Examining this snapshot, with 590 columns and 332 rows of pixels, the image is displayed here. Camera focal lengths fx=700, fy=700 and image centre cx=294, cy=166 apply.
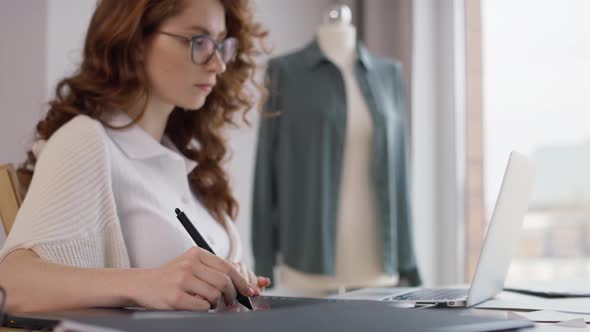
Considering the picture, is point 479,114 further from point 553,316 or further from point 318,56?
point 553,316

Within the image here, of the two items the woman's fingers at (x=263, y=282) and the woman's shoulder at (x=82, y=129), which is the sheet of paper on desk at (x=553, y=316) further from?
the woman's shoulder at (x=82, y=129)

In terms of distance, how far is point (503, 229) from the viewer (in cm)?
117

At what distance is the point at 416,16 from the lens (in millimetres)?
3201

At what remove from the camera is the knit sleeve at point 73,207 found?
41.9 inches

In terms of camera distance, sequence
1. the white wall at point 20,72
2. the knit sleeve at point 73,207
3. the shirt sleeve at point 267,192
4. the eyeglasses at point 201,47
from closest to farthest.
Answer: the knit sleeve at point 73,207 < the eyeglasses at point 201,47 < the white wall at point 20,72 < the shirt sleeve at point 267,192

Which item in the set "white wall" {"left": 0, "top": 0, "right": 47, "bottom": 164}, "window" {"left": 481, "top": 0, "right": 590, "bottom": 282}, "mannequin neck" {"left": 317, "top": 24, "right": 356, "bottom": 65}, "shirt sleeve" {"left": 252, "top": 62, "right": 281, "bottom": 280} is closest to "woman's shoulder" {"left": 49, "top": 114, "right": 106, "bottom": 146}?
"white wall" {"left": 0, "top": 0, "right": 47, "bottom": 164}

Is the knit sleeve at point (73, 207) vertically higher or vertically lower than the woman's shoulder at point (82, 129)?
lower

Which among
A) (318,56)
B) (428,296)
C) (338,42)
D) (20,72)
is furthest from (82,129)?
(338,42)

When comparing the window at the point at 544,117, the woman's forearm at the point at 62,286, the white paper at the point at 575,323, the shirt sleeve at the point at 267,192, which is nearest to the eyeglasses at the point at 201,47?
the woman's forearm at the point at 62,286

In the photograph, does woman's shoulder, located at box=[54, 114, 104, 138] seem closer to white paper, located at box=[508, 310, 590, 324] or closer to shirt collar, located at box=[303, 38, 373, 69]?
white paper, located at box=[508, 310, 590, 324]

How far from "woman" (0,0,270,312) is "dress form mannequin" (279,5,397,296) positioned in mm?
755

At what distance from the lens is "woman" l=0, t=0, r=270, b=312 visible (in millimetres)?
931

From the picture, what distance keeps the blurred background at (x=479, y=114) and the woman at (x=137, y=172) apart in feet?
4.29

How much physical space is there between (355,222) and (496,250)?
130 centimetres
